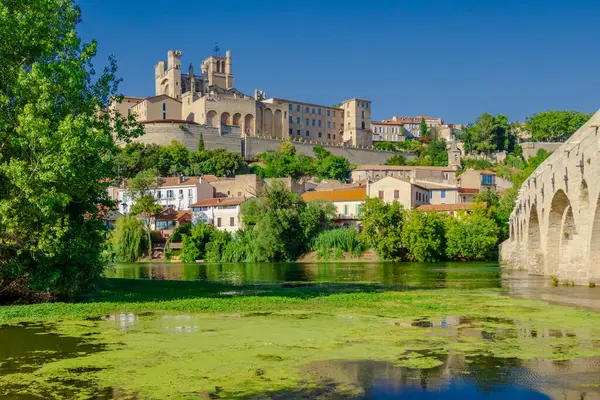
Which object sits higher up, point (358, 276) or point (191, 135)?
point (191, 135)

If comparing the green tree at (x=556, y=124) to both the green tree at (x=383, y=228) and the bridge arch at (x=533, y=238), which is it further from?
the bridge arch at (x=533, y=238)

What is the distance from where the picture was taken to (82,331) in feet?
53.1

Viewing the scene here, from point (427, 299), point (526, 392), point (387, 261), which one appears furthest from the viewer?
point (387, 261)

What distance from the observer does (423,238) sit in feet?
230

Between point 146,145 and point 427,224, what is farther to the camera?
point 146,145

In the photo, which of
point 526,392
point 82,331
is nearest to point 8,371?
point 82,331

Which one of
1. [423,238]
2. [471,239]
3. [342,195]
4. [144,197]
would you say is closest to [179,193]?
[144,197]

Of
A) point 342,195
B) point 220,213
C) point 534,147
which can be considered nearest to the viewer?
point 342,195

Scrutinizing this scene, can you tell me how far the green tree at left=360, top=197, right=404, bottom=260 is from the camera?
71.6 metres

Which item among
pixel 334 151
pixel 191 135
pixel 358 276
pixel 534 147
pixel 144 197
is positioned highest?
pixel 191 135

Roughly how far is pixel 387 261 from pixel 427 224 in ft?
19.1

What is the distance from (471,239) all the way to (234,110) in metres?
93.7

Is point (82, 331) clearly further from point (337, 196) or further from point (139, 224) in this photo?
point (337, 196)

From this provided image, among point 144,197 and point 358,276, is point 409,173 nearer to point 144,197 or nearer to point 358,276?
point 144,197
